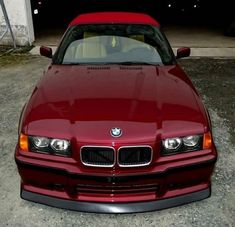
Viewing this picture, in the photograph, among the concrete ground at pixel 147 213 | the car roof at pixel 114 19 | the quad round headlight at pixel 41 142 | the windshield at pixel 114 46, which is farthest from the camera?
the car roof at pixel 114 19

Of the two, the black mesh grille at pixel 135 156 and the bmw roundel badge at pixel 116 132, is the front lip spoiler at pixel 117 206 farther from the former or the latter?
the bmw roundel badge at pixel 116 132

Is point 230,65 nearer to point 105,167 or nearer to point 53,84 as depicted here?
point 53,84

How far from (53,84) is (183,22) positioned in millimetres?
12177

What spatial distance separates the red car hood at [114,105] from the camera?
2748mm

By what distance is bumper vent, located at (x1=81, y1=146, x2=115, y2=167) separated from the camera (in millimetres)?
2678

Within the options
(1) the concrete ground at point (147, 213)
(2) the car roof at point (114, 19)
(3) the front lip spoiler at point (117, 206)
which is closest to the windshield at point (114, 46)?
(2) the car roof at point (114, 19)

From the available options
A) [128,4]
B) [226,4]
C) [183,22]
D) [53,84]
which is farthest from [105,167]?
[226,4]

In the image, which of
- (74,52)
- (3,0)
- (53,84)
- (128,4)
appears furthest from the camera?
(128,4)

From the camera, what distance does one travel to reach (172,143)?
2.78 meters

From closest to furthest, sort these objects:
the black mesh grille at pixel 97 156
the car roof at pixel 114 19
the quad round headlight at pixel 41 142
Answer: the black mesh grille at pixel 97 156 → the quad round headlight at pixel 41 142 → the car roof at pixel 114 19

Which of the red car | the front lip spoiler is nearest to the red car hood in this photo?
the red car

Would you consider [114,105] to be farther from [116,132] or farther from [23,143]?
[23,143]

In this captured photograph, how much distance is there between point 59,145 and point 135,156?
0.63 meters

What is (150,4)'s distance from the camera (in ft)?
60.4
